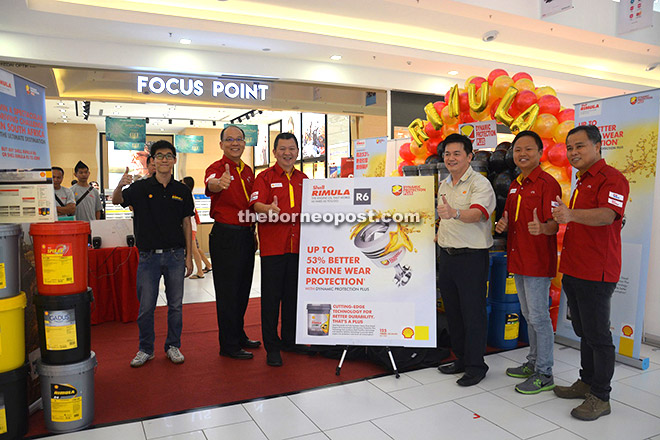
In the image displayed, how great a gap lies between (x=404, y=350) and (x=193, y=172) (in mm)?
12733

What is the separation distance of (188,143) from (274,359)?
32.5ft

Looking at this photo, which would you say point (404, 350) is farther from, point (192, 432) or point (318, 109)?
point (318, 109)

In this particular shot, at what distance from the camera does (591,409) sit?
8.87 feet

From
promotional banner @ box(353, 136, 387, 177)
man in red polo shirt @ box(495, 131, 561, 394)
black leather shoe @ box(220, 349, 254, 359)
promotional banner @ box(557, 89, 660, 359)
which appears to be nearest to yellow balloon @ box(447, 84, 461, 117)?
promotional banner @ box(557, 89, 660, 359)

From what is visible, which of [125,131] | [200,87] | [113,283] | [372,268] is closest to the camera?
[372,268]

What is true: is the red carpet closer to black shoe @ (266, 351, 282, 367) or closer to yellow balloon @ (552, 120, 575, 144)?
black shoe @ (266, 351, 282, 367)

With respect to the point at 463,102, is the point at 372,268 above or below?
below

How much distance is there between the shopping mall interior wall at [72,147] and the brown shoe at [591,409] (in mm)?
14219

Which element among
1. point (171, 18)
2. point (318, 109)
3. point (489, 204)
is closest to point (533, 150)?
point (489, 204)

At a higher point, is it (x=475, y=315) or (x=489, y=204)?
(x=489, y=204)

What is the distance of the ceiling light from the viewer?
7011mm

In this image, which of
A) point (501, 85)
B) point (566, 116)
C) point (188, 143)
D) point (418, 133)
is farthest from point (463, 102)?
point (188, 143)

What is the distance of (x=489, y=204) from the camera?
3078mm

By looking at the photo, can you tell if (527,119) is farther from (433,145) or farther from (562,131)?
(433,145)
